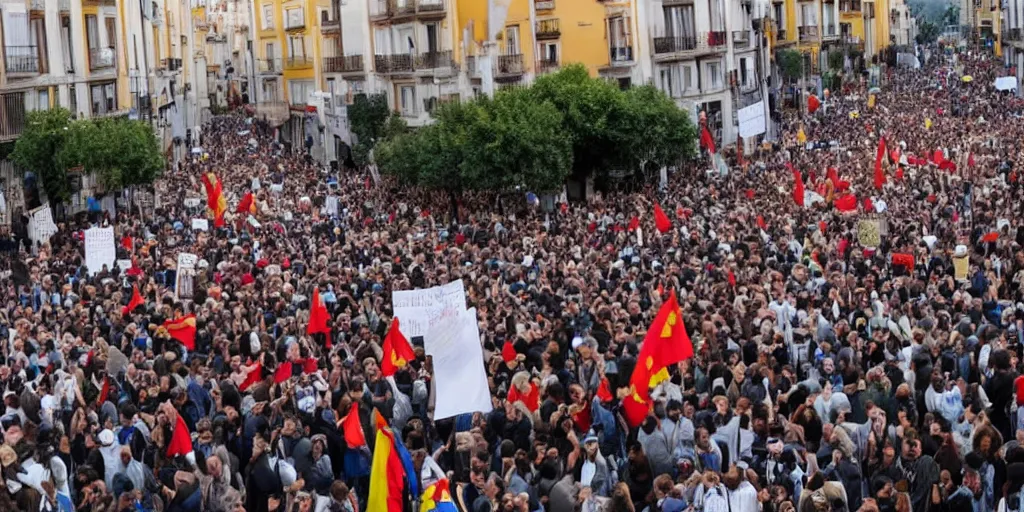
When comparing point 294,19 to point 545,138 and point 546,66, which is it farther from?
point 545,138

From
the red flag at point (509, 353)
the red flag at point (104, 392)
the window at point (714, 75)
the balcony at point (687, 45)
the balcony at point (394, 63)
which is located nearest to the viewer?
the red flag at point (104, 392)

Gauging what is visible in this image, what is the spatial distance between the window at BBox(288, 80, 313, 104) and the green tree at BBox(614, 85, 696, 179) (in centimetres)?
2494

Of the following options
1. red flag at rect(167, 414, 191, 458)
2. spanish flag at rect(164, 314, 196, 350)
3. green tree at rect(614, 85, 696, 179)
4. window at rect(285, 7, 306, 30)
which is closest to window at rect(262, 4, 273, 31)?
window at rect(285, 7, 306, 30)

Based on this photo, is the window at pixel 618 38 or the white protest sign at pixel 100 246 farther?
the window at pixel 618 38

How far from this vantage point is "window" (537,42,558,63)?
49.7 m

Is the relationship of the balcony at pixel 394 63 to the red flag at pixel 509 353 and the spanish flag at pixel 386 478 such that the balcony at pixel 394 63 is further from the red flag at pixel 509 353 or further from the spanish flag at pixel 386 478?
the spanish flag at pixel 386 478

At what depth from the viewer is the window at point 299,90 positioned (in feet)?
214

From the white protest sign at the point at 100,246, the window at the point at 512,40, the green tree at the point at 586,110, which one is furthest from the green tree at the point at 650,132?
the white protest sign at the point at 100,246

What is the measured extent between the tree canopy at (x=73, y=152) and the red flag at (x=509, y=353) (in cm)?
2552

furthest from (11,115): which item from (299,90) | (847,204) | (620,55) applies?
(299,90)

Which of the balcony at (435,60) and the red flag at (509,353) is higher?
the balcony at (435,60)

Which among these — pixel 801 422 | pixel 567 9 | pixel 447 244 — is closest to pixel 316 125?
pixel 567 9

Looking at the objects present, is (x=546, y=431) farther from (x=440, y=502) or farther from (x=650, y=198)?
(x=650, y=198)

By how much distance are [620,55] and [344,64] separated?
43.5 ft
